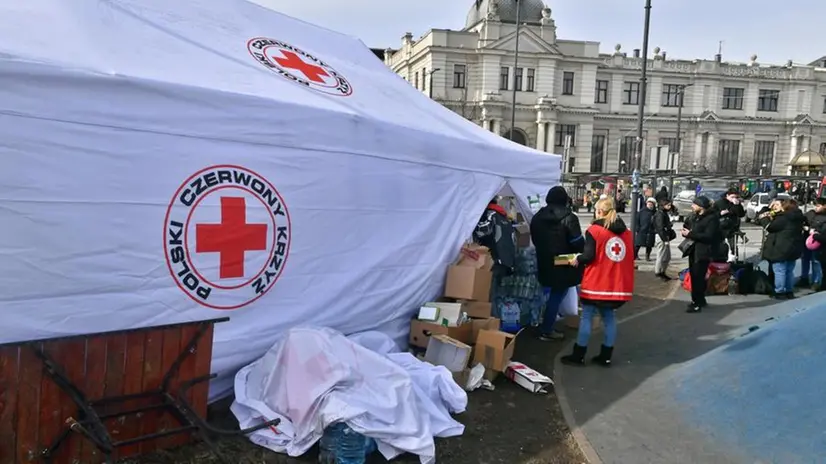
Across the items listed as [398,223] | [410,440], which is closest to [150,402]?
[410,440]

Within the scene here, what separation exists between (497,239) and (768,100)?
67.3 meters

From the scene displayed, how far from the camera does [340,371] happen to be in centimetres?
386

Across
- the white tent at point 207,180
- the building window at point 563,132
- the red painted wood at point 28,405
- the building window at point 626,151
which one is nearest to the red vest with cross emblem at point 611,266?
the white tent at point 207,180

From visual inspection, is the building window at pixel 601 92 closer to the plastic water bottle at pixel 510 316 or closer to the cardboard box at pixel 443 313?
the plastic water bottle at pixel 510 316

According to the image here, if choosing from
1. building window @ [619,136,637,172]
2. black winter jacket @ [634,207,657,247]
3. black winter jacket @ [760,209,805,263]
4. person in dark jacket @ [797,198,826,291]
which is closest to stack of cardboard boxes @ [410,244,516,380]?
black winter jacket @ [760,209,805,263]

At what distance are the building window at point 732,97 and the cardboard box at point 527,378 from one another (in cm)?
6454

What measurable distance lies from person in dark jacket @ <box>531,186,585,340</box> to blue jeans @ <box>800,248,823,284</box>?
5828 millimetres

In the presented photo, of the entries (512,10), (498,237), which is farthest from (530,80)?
(498,237)

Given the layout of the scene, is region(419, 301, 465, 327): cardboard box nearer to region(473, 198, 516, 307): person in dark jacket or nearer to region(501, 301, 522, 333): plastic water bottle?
region(473, 198, 516, 307): person in dark jacket

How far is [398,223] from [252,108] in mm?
1868

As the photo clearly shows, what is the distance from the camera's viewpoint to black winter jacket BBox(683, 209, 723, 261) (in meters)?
8.04

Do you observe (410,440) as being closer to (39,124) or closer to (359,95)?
(39,124)

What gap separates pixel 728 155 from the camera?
200 ft

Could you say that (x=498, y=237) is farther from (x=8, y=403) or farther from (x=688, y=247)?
(x=8, y=403)
